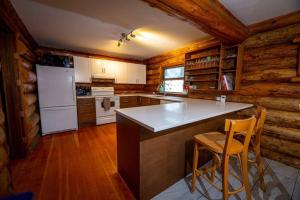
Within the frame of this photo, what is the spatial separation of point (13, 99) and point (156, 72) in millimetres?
3739

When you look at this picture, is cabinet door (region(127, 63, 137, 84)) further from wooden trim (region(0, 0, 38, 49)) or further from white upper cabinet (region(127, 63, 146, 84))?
wooden trim (region(0, 0, 38, 49))

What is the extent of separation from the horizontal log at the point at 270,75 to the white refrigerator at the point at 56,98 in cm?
397

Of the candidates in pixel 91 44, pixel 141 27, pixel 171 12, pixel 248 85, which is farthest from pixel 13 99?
pixel 248 85

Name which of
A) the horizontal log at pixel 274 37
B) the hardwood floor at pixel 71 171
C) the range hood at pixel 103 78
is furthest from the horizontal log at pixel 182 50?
the hardwood floor at pixel 71 171

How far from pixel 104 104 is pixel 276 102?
3937 mm

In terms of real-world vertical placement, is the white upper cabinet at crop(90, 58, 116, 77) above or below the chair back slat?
above

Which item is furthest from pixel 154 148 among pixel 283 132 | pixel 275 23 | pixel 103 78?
pixel 103 78

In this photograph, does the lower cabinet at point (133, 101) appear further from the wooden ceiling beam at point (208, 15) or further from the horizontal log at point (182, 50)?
the wooden ceiling beam at point (208, 15)

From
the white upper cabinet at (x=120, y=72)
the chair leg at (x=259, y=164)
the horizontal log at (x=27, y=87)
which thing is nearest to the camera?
the chair leg at (x=259, y=164)

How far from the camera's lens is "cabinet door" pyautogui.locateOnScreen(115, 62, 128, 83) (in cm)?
450

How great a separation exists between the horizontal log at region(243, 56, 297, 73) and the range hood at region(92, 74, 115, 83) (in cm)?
365

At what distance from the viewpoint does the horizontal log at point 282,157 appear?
196cm

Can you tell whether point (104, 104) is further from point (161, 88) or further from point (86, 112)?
point (161, 88)

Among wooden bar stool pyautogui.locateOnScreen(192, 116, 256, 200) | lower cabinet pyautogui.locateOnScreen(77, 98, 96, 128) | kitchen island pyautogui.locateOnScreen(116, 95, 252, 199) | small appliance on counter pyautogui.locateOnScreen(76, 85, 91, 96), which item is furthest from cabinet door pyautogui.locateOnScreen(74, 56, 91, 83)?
wooden bar stool pyautogui.locateOnScreen(192, 116, 256, 200)
